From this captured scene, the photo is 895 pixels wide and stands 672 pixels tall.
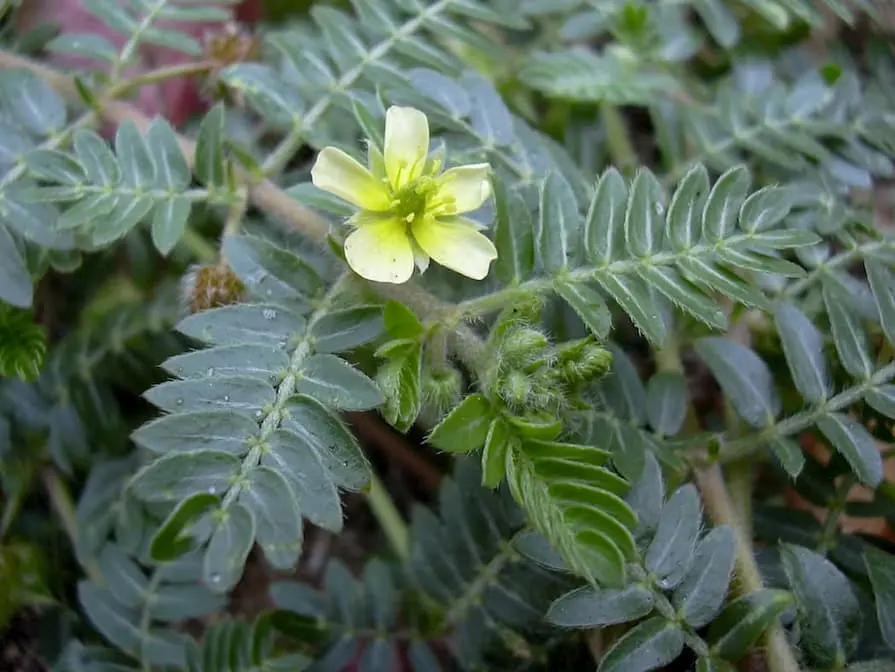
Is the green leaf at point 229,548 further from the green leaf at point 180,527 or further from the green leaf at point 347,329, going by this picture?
the green leaf at point 347,329

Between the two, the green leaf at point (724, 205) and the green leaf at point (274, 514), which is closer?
the green leaf at point (274, 514)

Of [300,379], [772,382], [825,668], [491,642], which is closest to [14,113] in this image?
[300,379]

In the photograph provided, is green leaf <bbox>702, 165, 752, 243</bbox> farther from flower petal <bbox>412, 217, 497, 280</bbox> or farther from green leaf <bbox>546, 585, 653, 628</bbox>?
green leaf <bbox>546, 585, 653, 628</bbox>

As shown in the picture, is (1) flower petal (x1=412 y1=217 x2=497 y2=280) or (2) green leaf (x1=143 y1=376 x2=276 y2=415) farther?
(1) flower petal (x1=412 y1=217 x2=497 y2=280)

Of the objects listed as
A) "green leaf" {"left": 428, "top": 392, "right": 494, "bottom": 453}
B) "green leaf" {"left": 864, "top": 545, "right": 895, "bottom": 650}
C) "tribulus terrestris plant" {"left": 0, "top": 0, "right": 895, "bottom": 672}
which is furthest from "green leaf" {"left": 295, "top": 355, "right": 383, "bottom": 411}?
"green leaf" {"left": 864, "top": 545, "right": 895, "bottom": 650}

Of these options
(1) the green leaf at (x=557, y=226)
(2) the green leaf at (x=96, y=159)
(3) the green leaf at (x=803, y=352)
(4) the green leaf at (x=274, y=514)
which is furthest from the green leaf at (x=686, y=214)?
(2) the green leaf at (x=96, y=159)

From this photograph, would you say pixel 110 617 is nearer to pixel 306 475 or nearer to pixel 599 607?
pixel 306 475

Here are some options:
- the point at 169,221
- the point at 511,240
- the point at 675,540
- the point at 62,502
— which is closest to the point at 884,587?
the point at 675,540
